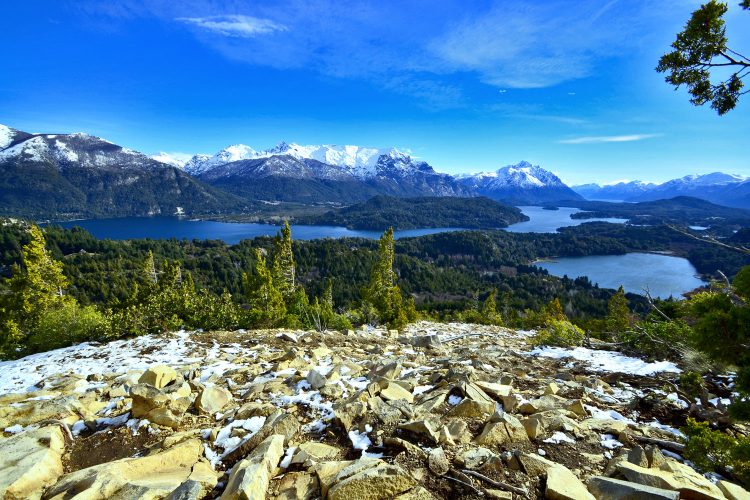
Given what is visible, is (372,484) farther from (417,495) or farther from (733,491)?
(733,491)

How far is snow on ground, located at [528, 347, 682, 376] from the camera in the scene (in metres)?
11.5

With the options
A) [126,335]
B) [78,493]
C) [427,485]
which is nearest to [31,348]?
[126,335]

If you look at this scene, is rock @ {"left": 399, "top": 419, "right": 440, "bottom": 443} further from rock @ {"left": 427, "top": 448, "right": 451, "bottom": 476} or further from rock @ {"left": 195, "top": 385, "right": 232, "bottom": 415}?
rock @ {"left": 195, "top": 385, "right": 232, "bottom": 415}

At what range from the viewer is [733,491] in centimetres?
441

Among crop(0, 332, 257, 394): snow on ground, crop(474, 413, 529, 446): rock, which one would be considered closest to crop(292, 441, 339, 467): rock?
crop(474, 413, 529, 446): rock

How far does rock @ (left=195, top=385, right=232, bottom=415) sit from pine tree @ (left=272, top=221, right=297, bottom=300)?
3027 cm

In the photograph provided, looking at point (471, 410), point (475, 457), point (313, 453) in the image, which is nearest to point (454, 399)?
point (471, 410)

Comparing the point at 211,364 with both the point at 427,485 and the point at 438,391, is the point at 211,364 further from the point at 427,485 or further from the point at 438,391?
the point at 427,485

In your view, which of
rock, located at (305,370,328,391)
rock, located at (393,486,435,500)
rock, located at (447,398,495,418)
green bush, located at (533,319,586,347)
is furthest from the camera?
green bush, located at (533,319,586,347)

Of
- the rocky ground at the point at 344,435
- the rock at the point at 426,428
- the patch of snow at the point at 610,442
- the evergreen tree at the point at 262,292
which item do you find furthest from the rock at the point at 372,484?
the evergreen tree at the point at 262,292

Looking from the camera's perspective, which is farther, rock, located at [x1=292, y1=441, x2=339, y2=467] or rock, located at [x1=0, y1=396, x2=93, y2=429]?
rock, located at [x1=0, y1=396, x2=93, y2=429]

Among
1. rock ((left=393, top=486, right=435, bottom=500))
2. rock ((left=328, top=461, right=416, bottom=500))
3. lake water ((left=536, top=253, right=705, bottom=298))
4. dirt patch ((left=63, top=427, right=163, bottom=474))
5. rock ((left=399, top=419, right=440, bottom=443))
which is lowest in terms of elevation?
lake water ((left=536, top=253, right=705, bottom=298))

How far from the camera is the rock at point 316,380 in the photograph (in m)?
8.76

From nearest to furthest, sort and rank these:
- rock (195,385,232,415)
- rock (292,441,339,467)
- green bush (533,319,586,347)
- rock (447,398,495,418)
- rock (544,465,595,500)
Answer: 1. rock (544,465,595,500)
2. rock (292,441,339,467)
3. rock (447,398,495,418)
4. rock (195,385,232,415)
5. green bush (533,319,586,347)
